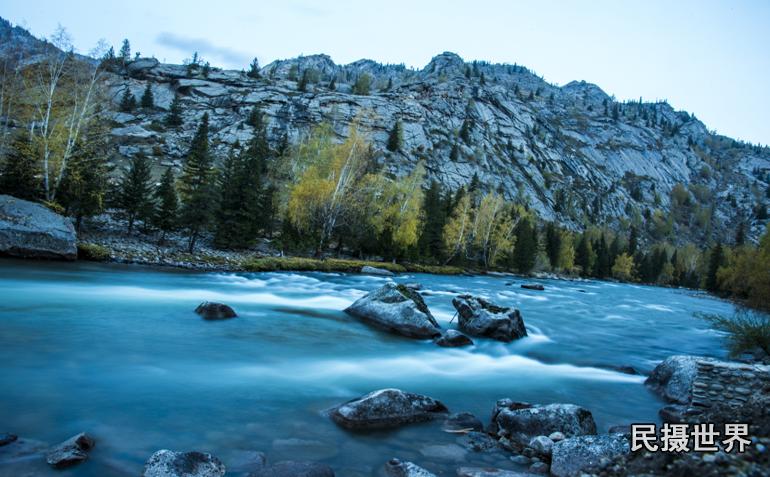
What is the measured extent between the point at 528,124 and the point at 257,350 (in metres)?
177

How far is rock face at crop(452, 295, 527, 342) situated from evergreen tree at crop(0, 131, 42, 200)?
87.7ft

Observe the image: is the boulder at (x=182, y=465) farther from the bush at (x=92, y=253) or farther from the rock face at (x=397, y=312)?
the bush at (x=92, y=253)

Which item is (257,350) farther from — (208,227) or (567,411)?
(208,227)

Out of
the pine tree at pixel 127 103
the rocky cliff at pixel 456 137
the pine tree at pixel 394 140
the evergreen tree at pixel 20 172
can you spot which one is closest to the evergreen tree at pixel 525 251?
the rocky cliff at pixel 456 137

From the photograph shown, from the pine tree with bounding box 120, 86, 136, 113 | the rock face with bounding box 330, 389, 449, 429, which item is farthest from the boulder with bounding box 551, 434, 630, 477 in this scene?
the pine tree with bounding box 120, 86, 136, 113

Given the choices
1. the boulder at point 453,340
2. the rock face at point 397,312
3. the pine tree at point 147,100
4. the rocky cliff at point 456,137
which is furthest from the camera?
the pine tree at point 147,100

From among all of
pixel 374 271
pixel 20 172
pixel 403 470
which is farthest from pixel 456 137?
pixel 403 470

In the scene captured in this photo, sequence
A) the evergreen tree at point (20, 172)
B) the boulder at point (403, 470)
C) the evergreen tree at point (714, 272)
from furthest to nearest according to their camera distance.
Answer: the evergreen tree at point (714, 272)
the evergreen tree at point (20, 172)
the boulder at point (403, 470)

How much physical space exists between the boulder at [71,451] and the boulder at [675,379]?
1041 centimetres

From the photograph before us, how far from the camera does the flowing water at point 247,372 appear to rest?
17.6 ft

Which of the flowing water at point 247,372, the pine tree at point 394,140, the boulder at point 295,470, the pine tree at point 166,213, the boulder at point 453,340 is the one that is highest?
the pine tree at point 394,140

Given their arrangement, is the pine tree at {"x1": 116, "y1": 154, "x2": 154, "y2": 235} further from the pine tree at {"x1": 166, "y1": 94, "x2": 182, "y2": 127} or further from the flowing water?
the pine tree at {"x1": 166, "y1": 94, "x2": 182, "y2": 127}

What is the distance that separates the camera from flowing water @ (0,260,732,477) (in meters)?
5.36

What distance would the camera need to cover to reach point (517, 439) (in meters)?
5.99
